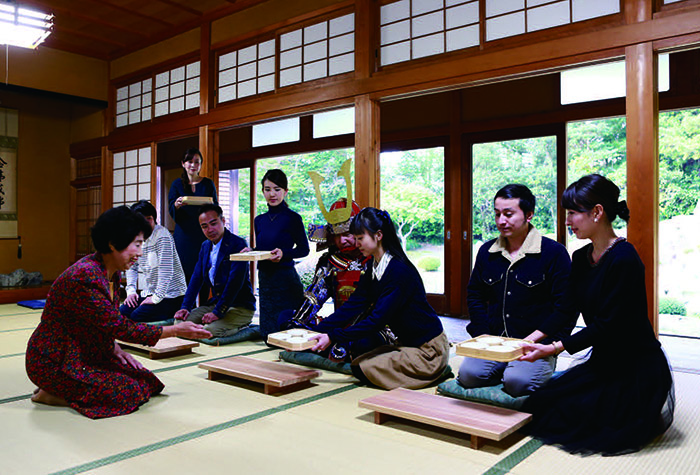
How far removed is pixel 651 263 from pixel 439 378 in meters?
1.48

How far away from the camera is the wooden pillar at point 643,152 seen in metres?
3.30

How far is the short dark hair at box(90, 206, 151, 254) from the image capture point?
2.62 meters

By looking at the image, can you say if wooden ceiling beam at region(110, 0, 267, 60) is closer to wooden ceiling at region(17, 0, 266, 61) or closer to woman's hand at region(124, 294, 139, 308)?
wooden ceiling at region(17, 0, 266, 61)

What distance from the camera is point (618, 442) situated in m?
2.10

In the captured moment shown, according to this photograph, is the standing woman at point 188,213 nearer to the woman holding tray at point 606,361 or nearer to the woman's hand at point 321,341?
the woman's hand at point 321,341

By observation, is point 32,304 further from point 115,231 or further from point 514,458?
point 514,458

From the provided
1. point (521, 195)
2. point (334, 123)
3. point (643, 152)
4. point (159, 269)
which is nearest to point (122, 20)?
point (334, 123)

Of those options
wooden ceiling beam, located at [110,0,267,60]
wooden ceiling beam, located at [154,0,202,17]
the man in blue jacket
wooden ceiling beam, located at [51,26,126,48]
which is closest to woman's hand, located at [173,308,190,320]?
the man in blue jacket

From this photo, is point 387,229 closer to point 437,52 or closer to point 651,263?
point 651,263

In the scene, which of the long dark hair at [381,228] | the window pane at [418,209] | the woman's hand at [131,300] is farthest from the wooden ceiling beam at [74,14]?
the long dark hair at [381,228]

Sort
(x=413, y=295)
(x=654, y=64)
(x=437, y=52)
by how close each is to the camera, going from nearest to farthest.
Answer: (x=413, y=295) < (x=654, y=64) < (x=437, y=52)

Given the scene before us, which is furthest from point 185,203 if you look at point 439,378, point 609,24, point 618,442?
point 618,442

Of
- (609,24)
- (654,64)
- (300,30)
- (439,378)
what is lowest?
(439,378)

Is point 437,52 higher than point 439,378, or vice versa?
point 437,52
